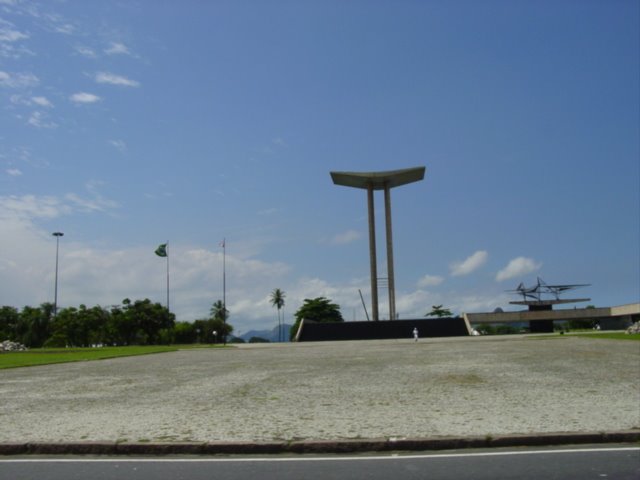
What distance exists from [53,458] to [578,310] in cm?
10600

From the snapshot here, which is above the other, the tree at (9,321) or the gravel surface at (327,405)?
the tree at (9,321)

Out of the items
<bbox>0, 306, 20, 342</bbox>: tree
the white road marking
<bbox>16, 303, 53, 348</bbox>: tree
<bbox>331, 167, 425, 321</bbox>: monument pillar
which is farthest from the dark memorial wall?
the white road marking

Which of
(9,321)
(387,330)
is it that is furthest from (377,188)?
(9,321)

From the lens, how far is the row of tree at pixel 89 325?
280 ft

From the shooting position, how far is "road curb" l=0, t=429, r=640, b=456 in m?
7.51

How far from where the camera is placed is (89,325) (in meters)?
88.0

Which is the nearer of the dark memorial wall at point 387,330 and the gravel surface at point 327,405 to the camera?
the gravel surface at point 327,405

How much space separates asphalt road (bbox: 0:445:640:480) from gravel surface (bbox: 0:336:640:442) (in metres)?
0.72

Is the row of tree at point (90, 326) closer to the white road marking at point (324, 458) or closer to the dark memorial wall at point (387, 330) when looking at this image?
the dark memorial wall at point (387, 330)

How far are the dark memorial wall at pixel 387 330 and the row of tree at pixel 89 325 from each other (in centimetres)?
2342

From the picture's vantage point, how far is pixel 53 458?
746 centimetres

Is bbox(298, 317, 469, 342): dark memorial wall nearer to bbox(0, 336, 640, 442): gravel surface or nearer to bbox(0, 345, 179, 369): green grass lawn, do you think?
bbox(0, 345, 179, 369): green grass lawn

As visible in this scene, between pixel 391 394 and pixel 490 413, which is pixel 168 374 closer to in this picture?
pixel 391 394

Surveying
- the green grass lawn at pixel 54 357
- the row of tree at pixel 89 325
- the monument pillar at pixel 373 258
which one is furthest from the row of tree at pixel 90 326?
the green grass lawn at pixel 54 357
